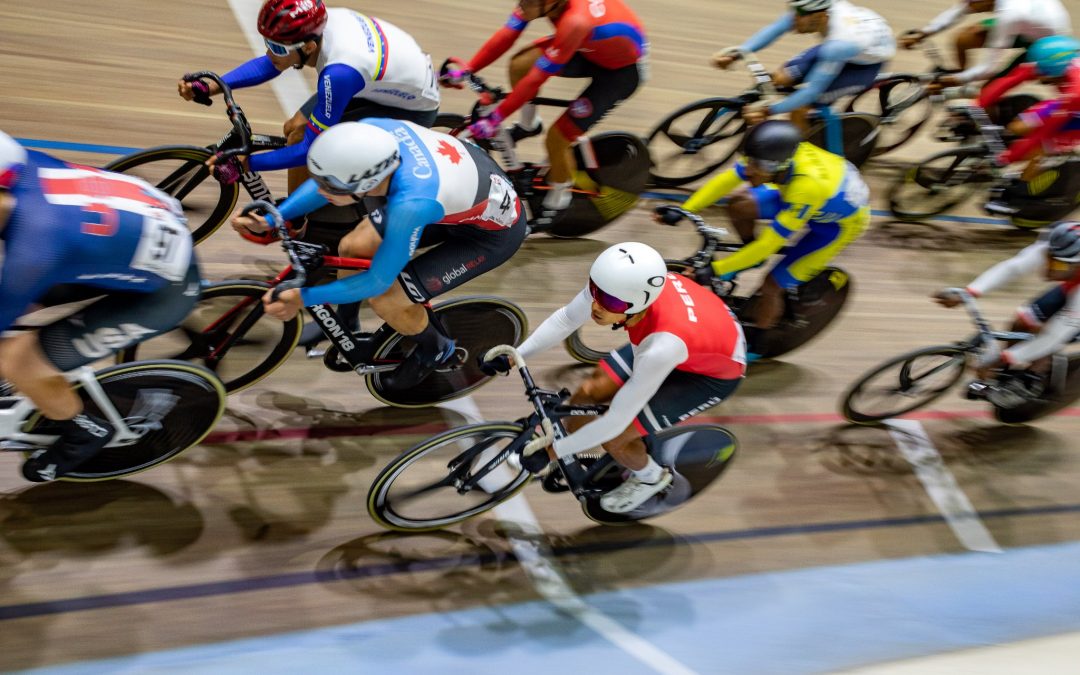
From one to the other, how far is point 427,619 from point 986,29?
524 cm

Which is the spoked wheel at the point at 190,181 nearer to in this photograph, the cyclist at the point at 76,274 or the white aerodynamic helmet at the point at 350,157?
the cyclist at the point at 76,274

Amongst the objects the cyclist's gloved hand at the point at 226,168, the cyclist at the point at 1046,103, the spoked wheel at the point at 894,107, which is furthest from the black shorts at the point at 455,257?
the cyclist at the point at 1046,103

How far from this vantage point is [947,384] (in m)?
4.27

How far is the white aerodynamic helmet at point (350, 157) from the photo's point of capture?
106 inches

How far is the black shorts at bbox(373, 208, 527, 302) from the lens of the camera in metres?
3.31

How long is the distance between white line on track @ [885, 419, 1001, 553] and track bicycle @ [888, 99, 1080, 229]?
86.2 inches

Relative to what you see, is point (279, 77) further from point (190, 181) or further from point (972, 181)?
point (972, 181)

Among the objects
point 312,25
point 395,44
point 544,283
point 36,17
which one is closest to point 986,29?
point 544,283

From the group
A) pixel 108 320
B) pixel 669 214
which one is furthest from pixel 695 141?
pixel 108 320

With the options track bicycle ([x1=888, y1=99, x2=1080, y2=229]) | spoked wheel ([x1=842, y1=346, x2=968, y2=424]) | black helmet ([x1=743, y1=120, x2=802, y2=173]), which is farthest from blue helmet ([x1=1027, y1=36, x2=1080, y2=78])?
black helmet ([x1=743, y1=120, x2=802, y2=173])

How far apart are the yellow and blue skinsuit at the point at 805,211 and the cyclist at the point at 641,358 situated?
94cm

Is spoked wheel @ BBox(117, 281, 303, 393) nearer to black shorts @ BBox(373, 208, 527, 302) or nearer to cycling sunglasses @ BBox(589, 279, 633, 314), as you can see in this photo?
black shorts @ BBox(373, 208, 527, 302)

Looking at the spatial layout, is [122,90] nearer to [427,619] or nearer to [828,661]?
[427,619]

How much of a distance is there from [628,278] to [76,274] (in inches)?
62.7
